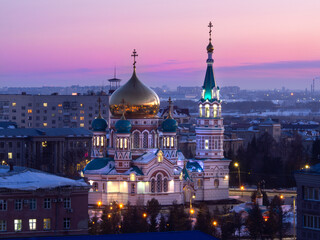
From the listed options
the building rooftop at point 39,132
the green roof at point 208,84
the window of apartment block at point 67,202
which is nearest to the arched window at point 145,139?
the green roof at point 208,84

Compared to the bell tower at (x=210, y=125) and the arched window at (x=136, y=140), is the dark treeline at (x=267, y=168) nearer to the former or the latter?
the bell tower at (x=210, y=125)

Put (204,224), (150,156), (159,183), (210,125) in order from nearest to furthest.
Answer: (204,224), (159,183), (150,156), (210,125)

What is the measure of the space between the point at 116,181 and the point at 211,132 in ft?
28.8

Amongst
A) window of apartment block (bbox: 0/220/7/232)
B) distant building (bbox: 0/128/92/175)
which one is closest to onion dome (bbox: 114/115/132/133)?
window of apartment block (bbox: 0/220/7/232)

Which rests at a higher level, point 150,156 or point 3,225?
point 150,156

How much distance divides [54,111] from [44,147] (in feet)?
97.8

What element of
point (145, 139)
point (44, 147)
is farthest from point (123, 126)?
point (44, 147)

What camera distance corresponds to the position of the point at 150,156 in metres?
63.1

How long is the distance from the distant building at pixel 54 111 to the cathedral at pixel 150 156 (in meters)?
55.9

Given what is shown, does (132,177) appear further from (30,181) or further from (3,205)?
(3,205)

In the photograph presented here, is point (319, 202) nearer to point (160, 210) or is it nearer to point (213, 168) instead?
point (160, 210)

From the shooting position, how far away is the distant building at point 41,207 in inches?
1660

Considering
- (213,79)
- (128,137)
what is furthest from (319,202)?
(213,79)

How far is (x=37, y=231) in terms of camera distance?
4222 centimetres
